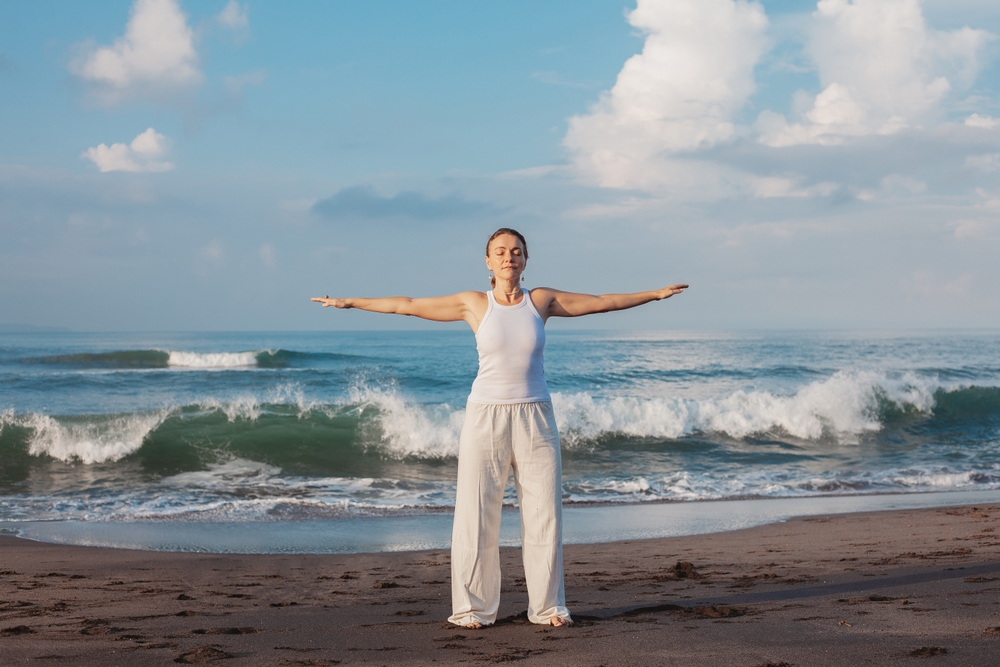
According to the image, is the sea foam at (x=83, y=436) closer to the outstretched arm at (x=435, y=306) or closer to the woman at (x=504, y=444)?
the outstretched arm at (x=435, y=306)

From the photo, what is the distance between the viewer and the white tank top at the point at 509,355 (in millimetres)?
3979

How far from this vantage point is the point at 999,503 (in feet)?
32.4

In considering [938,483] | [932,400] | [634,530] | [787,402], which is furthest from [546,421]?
[932,400]

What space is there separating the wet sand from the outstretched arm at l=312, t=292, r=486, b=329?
5.63 ft

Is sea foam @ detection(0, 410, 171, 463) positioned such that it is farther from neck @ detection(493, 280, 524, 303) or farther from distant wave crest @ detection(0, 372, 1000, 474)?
neck @ detection(493, 280, 524, 303)

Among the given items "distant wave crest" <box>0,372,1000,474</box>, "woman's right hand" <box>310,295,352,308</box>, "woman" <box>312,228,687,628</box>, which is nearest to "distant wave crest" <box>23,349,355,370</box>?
"distant wave crest" <box>0,372,1000,474</box>

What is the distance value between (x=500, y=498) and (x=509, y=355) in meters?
0.80

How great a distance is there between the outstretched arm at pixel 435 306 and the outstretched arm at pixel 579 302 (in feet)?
1.16

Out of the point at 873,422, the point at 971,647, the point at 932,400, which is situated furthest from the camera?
the point at 932,400

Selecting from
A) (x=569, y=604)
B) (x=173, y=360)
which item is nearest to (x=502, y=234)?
(x=569, y=604)

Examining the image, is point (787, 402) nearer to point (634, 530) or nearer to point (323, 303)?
point (634, 530)

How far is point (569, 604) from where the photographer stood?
493 cm

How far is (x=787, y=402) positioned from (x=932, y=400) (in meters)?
5.40

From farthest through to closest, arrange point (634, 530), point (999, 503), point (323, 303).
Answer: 1. point (999, 503)
2. point (634, 530)
3. point (323, 303)
